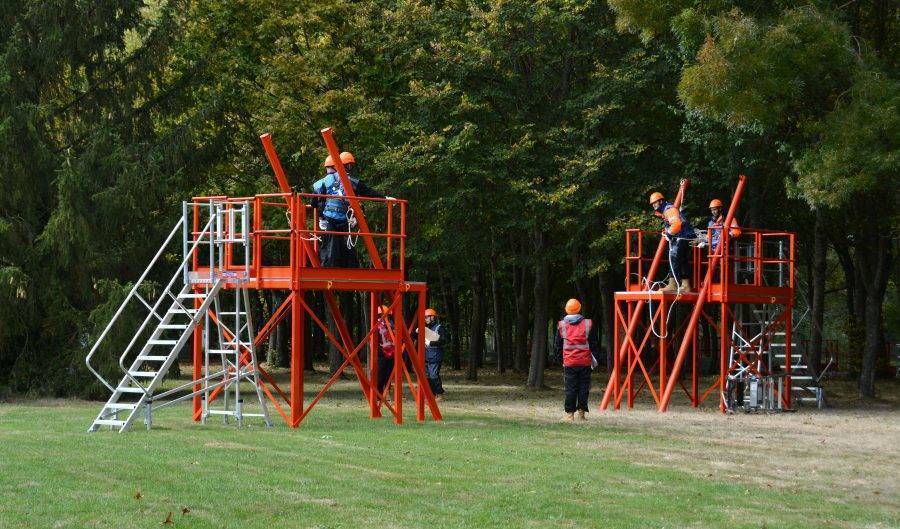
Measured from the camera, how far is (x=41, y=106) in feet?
94.8

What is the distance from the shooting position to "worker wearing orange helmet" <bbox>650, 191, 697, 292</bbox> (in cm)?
2595

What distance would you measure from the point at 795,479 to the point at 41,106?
1975cm

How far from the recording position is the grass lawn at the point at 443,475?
1159 cm

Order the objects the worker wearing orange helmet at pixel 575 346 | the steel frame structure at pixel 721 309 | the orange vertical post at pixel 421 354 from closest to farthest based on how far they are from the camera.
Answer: the worker wearing orange helmet at pixel 575 346 < the orange vertical post at pixel 421 354 < the steel frame structure at pixel 721 309

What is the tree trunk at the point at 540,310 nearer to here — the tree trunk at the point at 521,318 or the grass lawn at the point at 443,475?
the tree trunk at the point at 521,318

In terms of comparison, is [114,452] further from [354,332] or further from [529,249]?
[354,332]

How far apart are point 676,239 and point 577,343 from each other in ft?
16.9

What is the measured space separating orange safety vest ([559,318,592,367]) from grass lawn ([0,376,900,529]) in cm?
110

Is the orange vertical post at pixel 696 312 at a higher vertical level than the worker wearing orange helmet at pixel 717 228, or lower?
lower

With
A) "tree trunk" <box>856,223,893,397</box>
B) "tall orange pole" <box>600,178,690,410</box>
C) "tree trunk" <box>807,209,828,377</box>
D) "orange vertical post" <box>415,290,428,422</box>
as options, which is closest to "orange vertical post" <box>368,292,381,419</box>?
"orange vertical post" <box>415,290,428,422</box>

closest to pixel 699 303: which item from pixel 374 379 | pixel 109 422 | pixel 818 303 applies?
pixel 374 379

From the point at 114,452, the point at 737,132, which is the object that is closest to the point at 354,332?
the point at 737,132

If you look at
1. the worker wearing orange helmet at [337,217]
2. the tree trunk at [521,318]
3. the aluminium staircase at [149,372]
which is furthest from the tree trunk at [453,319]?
the aluminium staircase at [149,372]

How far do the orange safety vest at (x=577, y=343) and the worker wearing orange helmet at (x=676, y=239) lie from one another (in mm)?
4644
